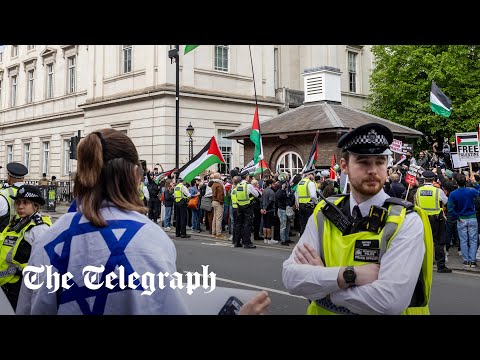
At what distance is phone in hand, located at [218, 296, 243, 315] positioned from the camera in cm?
195

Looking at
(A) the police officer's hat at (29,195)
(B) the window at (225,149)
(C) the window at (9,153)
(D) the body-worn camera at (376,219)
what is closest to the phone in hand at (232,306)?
(D) the body-worn camera at (376,219)

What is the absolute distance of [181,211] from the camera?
649 inches

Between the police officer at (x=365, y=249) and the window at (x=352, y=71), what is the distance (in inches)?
1370

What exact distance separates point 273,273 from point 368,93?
99.5 ft

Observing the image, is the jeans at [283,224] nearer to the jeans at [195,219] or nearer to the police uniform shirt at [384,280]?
the jeans at [195,219]

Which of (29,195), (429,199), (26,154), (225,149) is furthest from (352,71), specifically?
(29,195)

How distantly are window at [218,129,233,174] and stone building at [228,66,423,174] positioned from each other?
4.05 meters

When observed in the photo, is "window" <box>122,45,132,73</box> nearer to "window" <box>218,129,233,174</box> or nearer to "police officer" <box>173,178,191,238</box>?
"window" <box>218,129,233,174</box>

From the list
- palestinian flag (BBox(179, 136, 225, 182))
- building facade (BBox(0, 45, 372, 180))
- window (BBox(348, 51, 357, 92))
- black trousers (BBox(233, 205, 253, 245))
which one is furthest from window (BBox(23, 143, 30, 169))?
palestinian flag (BBox(179, 136, 225, 182))

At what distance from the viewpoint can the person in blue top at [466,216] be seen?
10586 mm

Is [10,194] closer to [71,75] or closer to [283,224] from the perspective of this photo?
[283,224]

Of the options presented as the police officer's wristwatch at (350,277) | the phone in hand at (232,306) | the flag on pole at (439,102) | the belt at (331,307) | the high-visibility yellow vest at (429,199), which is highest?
the flag on pole at (439,102)
